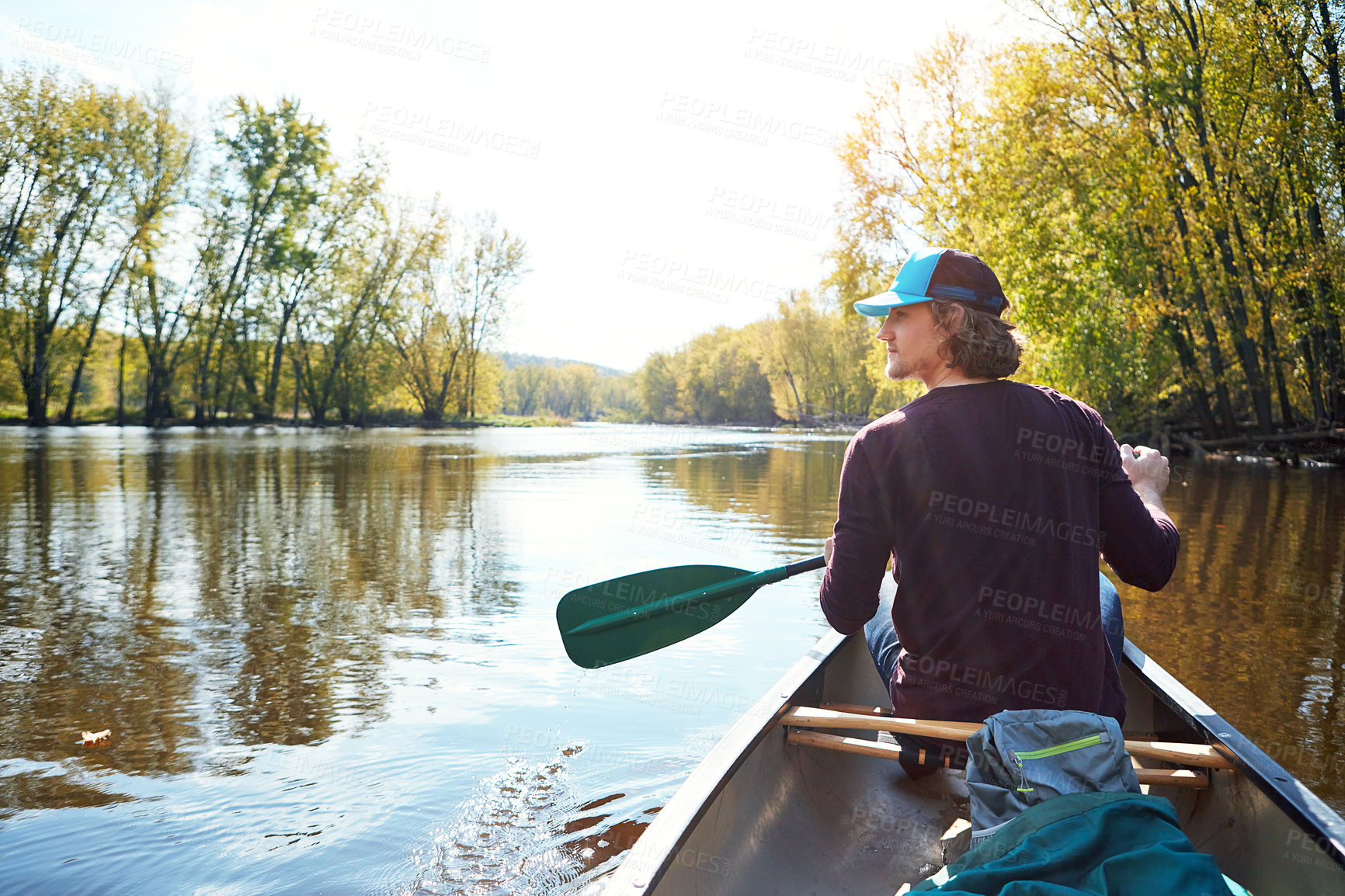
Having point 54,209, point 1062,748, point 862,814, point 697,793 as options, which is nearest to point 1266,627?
point 862,814

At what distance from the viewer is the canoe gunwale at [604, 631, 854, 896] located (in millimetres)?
1550

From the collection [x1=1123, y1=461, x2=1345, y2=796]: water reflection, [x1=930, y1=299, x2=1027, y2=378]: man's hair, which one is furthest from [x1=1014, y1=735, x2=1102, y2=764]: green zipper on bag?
[x1=1123, y1=461, x2=1345, y2=796]: water reflection

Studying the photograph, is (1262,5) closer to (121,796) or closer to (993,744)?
(993,744)

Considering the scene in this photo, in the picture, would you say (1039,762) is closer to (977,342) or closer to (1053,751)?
(1053,751)

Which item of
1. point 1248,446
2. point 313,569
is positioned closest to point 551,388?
point 1248,446

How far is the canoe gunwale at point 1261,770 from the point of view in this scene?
1.73m

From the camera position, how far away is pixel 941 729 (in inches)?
78.3

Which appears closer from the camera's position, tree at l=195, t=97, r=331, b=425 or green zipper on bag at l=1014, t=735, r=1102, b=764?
green zipper on bag at l=1014, t=735, r=1102, b=764

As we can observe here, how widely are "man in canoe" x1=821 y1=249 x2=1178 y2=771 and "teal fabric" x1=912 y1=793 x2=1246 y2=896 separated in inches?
15.1

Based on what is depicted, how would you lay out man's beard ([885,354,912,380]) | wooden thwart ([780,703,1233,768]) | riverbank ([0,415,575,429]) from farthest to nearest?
riverbank ([0,415,575,429]) < man's beard ([885,354,912,380]) < wooden thwart ([780,703,1233,768])

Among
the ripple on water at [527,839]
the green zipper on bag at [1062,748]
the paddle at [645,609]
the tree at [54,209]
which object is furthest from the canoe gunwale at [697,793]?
the tree at [54,209]

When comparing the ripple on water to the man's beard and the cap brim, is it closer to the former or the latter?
the man's beard

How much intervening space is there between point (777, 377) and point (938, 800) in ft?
186

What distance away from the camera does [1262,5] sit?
14562mm
